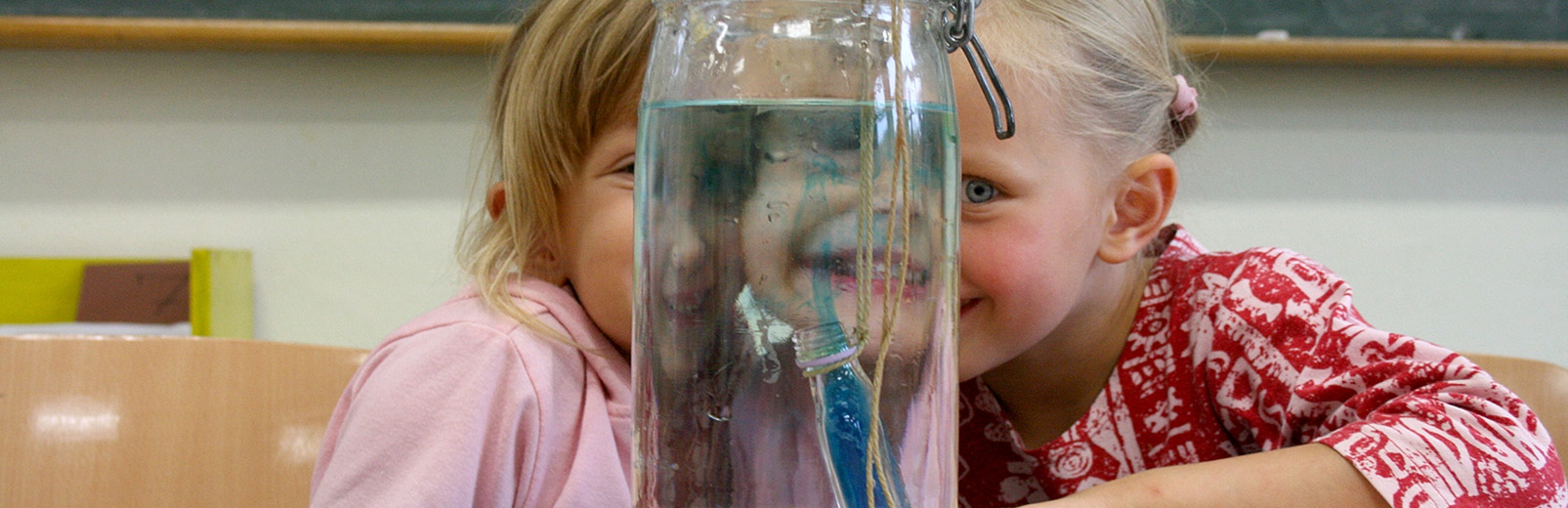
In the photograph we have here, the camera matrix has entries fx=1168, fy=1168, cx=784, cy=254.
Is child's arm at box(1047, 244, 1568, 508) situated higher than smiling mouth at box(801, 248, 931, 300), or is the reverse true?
smiling mouth at box(801, 248, 931, 300)

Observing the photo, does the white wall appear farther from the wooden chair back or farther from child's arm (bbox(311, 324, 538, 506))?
child's arm (bbox(311, 324, 538, 506))

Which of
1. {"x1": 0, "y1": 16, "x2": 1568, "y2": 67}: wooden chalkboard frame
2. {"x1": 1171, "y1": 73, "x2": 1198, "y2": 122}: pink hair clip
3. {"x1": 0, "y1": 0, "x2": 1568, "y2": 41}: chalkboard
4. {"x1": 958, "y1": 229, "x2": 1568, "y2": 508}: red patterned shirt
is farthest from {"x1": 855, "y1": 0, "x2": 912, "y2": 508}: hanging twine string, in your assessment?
{"x1": 0, "y1": 0, "x2": 1568, "y2": 41}: chalkboard

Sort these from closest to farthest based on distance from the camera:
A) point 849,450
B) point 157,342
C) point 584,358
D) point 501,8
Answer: point 849,450
point 584,358
point 157,342
point 501,8

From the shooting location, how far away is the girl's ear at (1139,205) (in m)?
0.73

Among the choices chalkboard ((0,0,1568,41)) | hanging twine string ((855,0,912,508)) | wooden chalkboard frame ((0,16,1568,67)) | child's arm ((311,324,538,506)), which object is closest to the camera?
hanging twine string ((855,0,912,508))

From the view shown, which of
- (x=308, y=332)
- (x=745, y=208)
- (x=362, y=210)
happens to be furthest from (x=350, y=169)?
(x=745, y=208)

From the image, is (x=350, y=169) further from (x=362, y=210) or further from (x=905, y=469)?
(x=905, y=469)

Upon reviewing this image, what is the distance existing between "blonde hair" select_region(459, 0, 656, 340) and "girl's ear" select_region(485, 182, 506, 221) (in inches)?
0.6

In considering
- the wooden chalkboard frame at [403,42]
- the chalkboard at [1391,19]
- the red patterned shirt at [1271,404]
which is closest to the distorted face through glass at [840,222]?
the red patterned shirt at [1271,404]

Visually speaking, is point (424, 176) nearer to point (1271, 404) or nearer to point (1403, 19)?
point (1271, 404)

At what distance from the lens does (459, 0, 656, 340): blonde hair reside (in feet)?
2.04

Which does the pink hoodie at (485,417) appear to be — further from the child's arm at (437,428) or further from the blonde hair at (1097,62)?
the blonde hair at (1097,62)

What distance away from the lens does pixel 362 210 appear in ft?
4.83

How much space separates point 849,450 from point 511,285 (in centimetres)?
32
